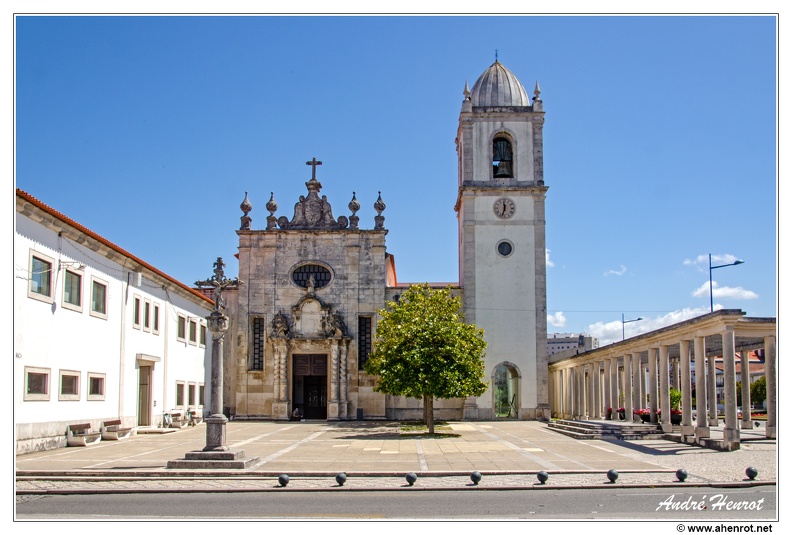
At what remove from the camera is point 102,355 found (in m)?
29.4

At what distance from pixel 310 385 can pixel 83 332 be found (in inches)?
771

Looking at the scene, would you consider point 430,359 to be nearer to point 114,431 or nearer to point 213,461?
point 114,431

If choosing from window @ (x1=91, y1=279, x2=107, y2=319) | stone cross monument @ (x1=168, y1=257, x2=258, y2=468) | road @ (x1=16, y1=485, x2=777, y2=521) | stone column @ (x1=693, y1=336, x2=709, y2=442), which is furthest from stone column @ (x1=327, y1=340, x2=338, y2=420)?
road @ (x1=16, y1=485, x2=777, y2=521)

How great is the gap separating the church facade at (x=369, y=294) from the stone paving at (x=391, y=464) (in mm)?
13363

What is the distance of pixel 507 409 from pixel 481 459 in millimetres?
23998

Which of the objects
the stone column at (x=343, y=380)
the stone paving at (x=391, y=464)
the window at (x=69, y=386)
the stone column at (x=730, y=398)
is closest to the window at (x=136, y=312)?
the stone paving at (x=391, y=464)

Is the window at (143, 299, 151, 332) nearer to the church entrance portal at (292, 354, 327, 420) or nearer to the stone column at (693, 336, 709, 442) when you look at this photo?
the church entrance portal at (292, 354, 327, 420)

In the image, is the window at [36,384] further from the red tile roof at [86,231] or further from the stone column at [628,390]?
the stone column at [628,390]

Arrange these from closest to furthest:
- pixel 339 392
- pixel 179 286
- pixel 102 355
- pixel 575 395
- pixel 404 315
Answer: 1. pixel 102 355
2. pixel 404 315
3. pixel 179 286
4. pixel 339 392
5. pixel 575 395

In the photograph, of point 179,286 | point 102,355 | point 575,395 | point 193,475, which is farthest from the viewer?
point 575,395

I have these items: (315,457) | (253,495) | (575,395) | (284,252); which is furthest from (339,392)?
(253,495)

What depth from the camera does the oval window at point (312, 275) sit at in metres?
46.3

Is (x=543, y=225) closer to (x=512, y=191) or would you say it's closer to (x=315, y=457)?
(x=512, y=191)

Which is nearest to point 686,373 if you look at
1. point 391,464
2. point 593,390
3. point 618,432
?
point 618,432
